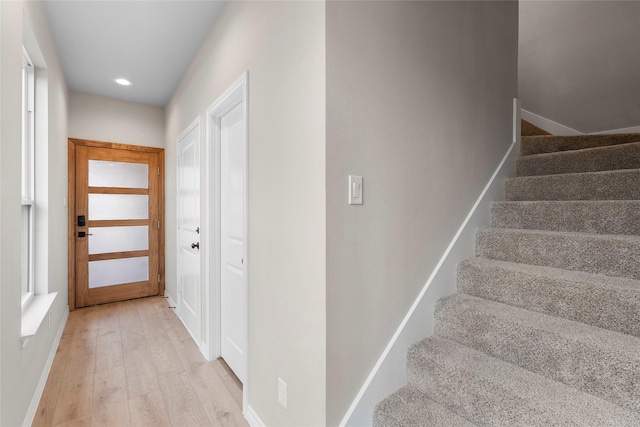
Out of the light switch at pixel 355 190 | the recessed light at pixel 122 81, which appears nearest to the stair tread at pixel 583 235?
the light switch at pixel 355 190

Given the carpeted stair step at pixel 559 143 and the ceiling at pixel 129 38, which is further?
the carpeted stair step at pixel 559 143

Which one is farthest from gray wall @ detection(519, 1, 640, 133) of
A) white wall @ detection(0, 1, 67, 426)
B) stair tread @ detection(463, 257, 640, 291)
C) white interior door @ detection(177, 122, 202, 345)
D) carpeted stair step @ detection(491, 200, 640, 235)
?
white wall @ detection(0, 1, 67, 426)

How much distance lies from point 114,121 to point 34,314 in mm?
2764

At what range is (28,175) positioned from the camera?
238 cm

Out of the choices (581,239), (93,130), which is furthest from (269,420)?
(93,130)

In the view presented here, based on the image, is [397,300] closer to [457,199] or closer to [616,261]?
[457,199]

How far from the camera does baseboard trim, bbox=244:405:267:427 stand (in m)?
1.69

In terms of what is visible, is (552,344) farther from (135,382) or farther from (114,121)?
(114,121)

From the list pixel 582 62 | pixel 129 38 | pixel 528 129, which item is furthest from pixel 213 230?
pixel 582 62

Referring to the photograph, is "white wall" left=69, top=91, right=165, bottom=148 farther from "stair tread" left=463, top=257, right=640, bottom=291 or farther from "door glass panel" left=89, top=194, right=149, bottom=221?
"stair tread" left=463, top=257, right=640, bottom=291

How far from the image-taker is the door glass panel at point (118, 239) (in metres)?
3.83

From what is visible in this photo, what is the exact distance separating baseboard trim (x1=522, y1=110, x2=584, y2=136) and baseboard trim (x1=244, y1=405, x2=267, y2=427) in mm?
3932

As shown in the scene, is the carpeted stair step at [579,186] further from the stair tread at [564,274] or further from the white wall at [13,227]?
the white wall at [13,227]

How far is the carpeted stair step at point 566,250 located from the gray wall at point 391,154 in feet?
0.87
